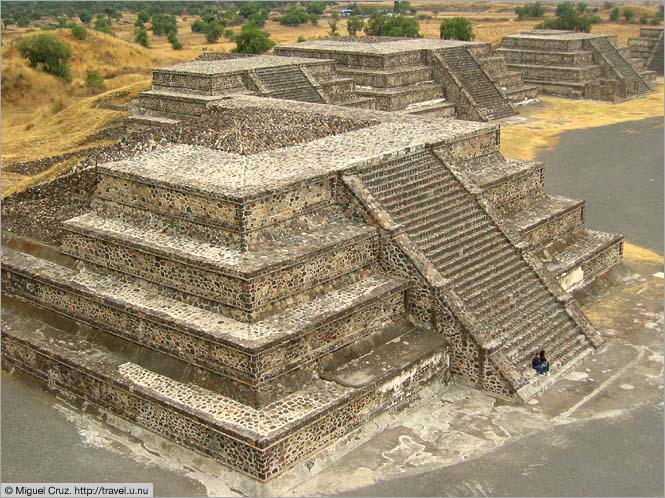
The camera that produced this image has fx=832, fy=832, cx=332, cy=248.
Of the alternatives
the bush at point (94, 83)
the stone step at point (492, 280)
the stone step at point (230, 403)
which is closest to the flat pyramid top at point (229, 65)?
the bush at point (94, 83)

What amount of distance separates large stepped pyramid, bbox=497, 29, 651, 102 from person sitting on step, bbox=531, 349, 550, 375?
2300cm

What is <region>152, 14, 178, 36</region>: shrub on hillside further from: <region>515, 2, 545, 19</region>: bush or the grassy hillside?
<region>515, 2, 545, 19</region>: bush

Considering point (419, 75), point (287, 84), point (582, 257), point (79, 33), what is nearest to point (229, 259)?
point (582, 257)

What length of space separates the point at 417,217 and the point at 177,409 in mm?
4199

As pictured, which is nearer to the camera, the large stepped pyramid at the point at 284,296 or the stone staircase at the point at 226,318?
the stone staircase at the point at 226,318

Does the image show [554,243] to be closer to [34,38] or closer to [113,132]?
[113,132]

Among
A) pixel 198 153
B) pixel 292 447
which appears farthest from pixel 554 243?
pixel 292 447

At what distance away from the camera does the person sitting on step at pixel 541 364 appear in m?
10.2

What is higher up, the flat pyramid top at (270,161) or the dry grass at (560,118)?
the flat pyramid top at (270,161)

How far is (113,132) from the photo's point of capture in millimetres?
21734

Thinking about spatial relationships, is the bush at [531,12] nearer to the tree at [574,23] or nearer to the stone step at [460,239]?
the tree at [574,23]

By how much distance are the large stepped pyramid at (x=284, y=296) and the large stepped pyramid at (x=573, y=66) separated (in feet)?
68.5

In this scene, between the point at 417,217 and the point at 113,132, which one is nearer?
the point at 417,217

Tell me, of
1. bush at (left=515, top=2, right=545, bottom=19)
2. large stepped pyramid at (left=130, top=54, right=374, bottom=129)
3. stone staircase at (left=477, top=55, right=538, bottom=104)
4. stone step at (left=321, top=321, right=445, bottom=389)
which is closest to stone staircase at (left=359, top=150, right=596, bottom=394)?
stone step at (left=321, top=321, right=445, bottom=389)
